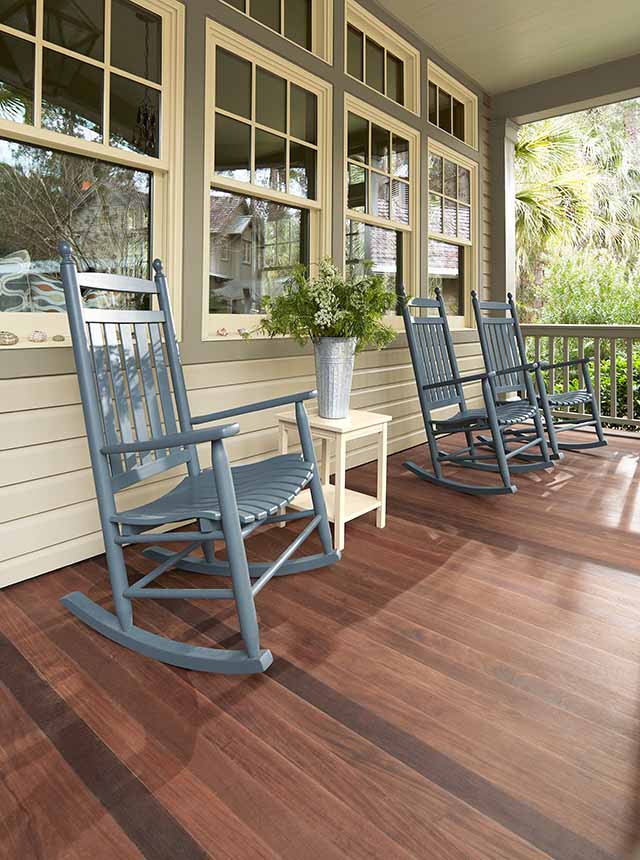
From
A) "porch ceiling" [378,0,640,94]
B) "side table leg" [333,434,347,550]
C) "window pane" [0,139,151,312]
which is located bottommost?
"side table leg" [333,434,347,550]

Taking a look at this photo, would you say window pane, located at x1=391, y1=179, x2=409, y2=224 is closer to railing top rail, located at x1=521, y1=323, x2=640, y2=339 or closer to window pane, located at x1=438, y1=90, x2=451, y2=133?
window pane, located at x1=438, y1=90, x2=451, y2=133

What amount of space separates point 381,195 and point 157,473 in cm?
294

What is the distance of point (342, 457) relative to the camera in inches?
100

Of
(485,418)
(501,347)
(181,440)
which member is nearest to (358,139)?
(501,347)

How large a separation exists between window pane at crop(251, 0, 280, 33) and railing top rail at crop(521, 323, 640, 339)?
349 cm

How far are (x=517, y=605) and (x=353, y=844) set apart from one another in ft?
3.82

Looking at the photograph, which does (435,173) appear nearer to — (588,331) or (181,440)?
(588,331)

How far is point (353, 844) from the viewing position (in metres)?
1.10

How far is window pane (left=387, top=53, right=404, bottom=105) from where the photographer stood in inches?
164

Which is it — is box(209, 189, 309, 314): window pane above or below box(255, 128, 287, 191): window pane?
below

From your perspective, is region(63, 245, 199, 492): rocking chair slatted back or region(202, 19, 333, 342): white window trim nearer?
region(63, 245, 199, 492): rocking chair slatted back

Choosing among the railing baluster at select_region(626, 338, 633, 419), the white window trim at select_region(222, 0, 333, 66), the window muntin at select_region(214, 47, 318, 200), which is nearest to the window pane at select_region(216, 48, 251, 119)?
the window muntin at select_region(214, 47, 318, 200)

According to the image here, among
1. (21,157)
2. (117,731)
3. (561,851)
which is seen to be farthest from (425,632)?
(21,157)

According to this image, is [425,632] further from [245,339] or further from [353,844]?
[245,339]
